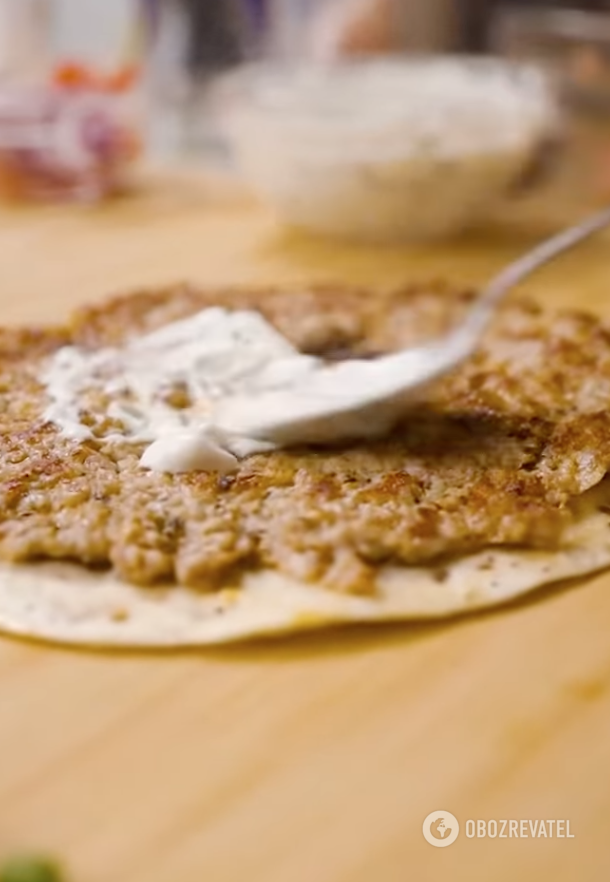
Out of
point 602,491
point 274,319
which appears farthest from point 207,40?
point 602,491

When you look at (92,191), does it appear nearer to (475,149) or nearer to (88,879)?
(475,149)

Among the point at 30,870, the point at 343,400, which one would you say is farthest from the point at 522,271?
the point at 30,870

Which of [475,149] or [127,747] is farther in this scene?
[475,149]

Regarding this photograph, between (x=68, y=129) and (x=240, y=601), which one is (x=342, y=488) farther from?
(x=68, y=129)

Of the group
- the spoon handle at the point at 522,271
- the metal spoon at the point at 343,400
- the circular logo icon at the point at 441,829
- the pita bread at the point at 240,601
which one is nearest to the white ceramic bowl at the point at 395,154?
the spoon handle at the point at 522,271
